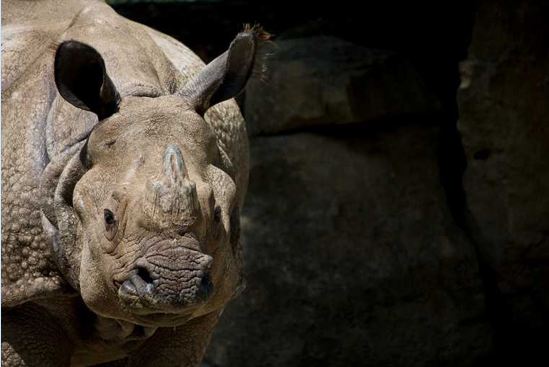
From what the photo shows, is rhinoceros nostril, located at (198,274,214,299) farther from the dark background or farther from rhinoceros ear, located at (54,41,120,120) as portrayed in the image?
the dark background

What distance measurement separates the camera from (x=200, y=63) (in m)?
7.12

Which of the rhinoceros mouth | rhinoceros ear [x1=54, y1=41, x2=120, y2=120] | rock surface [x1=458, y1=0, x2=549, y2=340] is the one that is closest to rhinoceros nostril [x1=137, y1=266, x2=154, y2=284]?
the rhinoceros mouth

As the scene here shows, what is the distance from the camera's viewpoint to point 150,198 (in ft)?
16.5

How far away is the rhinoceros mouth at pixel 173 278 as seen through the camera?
4.94m

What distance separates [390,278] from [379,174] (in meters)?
0.64

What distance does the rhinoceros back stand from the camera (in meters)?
5.86

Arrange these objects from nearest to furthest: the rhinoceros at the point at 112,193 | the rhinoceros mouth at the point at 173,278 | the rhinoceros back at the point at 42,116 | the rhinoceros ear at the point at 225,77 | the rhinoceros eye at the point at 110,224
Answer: the rhinoceros mouth at the point at 173,278
the rhinoceros at the point at 112,193
the rhinoceros eye at the point at 110,224
the rhinoceros ear at the point at 225,77
the rhinoceros back at the point at 42,116

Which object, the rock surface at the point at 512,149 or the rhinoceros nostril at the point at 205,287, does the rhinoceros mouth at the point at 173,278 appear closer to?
the rhinoceros nostril at the point at 205,287

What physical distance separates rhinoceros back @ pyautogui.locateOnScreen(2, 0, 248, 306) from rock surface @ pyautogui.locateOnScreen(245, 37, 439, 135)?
278cm

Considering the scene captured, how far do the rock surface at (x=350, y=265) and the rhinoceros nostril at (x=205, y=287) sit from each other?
4344mm

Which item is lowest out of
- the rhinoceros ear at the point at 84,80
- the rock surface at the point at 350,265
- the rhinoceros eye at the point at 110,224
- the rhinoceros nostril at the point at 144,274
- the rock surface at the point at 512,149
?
the rock surface at the point at 350,265

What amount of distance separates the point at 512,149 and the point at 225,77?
3686 millimetres

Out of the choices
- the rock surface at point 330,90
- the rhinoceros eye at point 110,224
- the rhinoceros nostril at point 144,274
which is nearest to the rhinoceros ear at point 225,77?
the rhinoceros eye at point 110,224

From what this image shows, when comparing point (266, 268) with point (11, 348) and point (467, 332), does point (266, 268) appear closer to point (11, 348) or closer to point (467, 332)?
point (467, 332)
